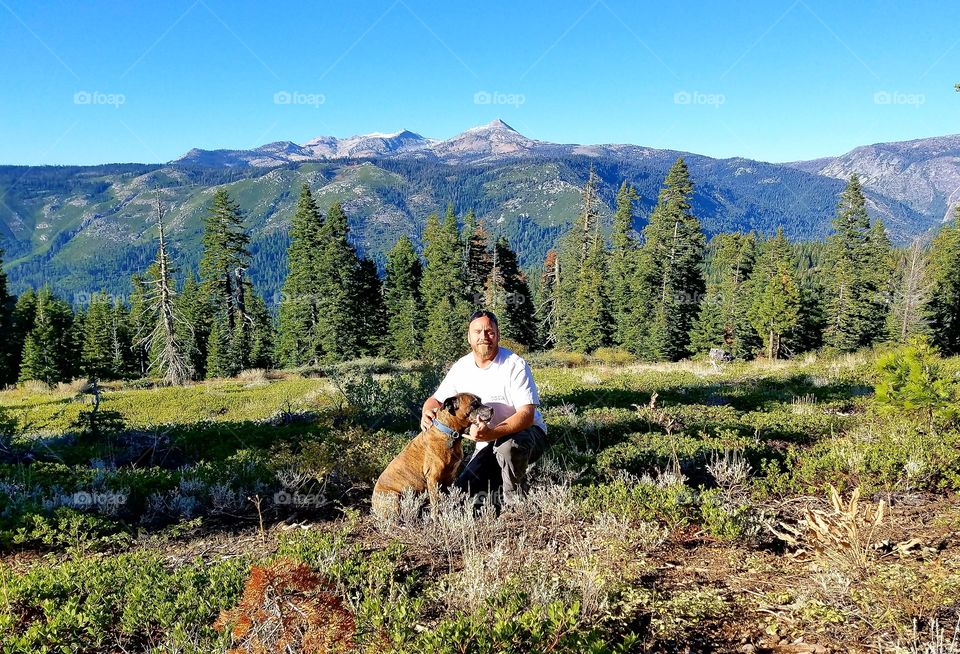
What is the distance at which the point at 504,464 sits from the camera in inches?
184

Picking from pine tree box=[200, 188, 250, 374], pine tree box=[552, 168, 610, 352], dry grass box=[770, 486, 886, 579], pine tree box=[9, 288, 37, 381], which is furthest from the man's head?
pine tree box=[9, 288, 37, 381]

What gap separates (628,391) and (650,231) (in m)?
33.5

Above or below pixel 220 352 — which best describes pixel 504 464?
above

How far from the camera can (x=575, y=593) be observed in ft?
10.0

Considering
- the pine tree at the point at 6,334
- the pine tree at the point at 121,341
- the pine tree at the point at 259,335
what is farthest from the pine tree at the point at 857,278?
the pine tree at the point at 121,341

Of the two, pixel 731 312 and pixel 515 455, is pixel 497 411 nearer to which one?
pixel 515 455

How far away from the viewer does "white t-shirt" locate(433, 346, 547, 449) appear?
15.4 feet

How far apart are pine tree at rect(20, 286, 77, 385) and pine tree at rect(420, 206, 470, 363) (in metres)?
30.7

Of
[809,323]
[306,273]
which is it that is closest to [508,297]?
[306,273]

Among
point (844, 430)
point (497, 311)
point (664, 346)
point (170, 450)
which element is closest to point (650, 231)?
point (664, 346)

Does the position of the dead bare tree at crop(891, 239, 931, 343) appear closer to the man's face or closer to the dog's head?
the man's face

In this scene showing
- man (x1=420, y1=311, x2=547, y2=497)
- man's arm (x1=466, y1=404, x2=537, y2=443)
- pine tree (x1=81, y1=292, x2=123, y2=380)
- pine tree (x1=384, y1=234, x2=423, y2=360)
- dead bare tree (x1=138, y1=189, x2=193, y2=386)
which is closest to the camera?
man's arm (x1=466, y1=404, x2=537, y2=443)

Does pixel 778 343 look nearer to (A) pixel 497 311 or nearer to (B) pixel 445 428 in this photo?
(A) pixel 497 311

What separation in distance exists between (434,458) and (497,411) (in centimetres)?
72
